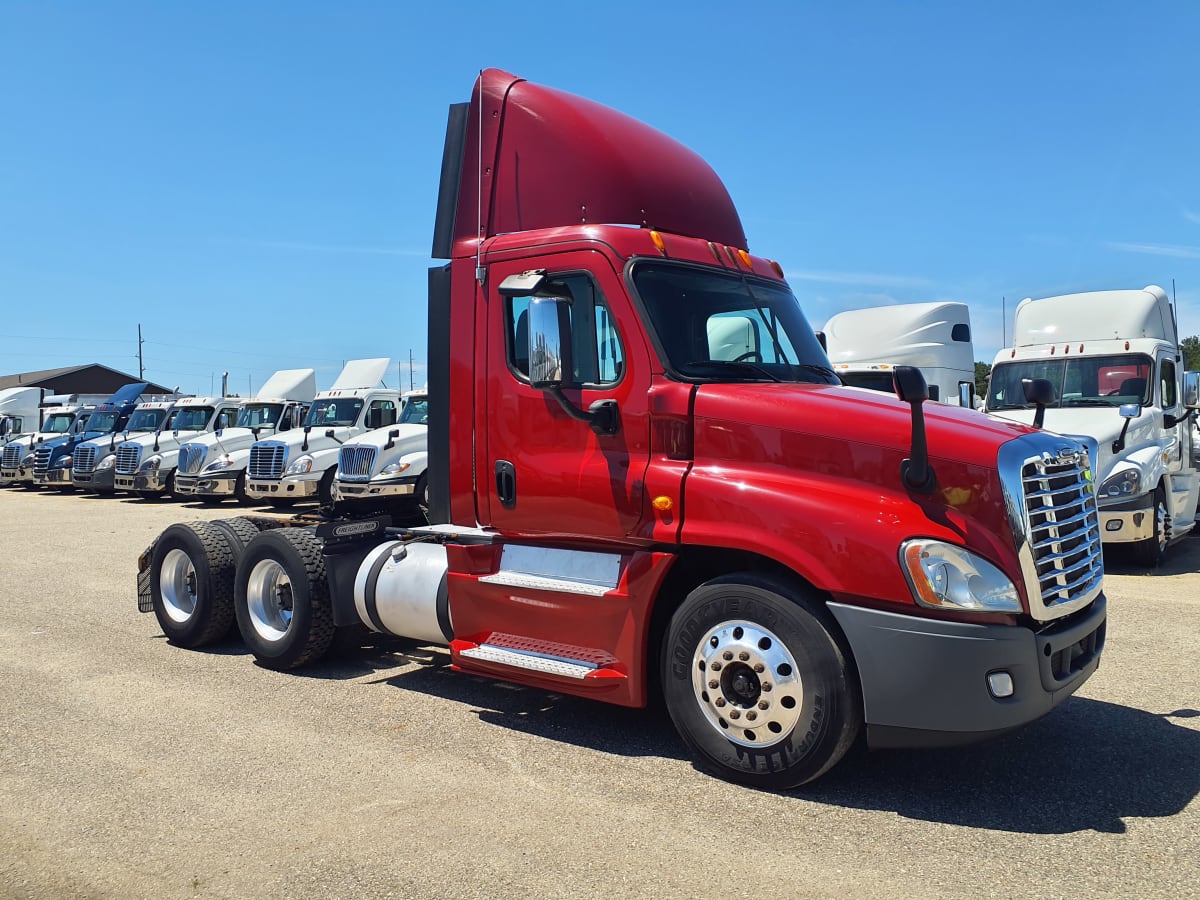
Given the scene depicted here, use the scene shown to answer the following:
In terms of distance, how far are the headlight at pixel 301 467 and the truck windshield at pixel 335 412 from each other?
114cm

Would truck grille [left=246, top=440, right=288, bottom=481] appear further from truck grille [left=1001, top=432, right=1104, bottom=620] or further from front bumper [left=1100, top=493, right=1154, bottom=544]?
truck grille [left=1001, top=432, right=1104, bottom=620]

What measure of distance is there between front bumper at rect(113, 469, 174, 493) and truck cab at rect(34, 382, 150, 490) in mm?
3025

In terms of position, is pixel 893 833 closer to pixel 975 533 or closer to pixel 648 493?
Answer: pixel 975 533

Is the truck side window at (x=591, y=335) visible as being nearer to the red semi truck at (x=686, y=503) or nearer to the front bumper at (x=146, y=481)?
the red semi truck at (x=686, y=503)

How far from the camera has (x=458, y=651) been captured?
5.70 meters

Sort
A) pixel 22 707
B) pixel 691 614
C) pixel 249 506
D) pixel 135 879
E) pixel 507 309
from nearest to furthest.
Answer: pixel 135 879
pixel 691 614
pixel 507 309
pixel 22 707
pixel 249 506

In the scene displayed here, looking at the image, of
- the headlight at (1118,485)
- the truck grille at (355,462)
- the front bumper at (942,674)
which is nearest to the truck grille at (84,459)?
the truck grille at (355,462)

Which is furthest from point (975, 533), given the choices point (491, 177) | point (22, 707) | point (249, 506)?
point (249, 506)

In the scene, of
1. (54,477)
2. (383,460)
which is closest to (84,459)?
(54,477)

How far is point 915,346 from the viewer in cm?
1528

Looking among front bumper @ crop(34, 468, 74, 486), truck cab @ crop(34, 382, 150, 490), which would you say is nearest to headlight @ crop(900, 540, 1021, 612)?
truck cab @ crop(34, 382, 150, 490)

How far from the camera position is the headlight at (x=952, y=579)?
4.13 meters

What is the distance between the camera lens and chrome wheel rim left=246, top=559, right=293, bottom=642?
23.3ft

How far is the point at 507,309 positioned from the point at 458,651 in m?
1.95
